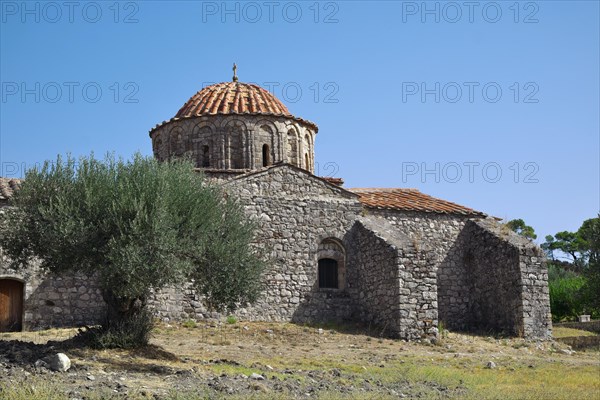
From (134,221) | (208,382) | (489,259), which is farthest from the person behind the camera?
(489,259)

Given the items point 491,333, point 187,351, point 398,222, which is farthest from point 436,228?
point 187,351

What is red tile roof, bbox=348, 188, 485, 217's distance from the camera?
87.5 ft

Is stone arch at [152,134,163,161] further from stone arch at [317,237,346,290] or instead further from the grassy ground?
the grassy ground

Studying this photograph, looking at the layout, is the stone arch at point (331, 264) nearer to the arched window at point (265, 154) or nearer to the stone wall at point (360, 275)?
the stone wall at point (360, 275)

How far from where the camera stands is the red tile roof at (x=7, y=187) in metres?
21.9

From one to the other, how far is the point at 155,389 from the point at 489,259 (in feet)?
51.1

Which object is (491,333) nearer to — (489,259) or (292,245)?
(489,259)

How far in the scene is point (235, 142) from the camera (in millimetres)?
27125

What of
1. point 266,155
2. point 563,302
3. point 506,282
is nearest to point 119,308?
point 266,155

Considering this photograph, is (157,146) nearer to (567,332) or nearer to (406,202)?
(406,202)

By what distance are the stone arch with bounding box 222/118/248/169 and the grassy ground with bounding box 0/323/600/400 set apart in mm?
6293

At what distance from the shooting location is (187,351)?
736 inches

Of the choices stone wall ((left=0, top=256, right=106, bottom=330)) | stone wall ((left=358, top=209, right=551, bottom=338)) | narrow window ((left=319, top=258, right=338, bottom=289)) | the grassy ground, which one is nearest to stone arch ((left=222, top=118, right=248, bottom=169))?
narrow window ((left=319, top=258, right=338, bottom=289))

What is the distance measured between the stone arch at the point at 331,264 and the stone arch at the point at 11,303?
8938 mm
